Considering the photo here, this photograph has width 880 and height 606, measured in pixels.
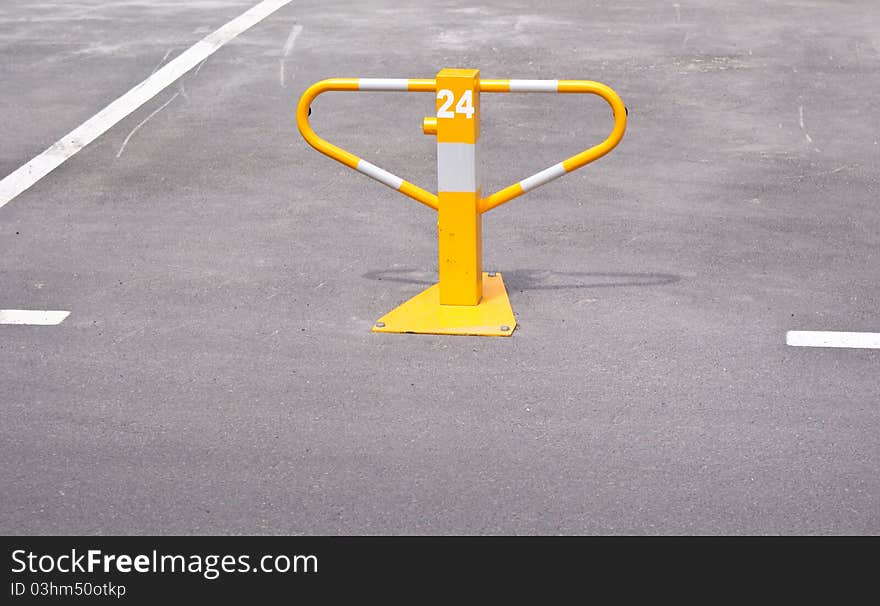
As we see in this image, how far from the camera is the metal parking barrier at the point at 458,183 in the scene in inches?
288

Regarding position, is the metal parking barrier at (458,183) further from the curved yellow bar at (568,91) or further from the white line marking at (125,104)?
the white line marking at (125,104)

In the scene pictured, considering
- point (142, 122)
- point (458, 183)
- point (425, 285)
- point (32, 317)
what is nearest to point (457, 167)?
point (458, 183)

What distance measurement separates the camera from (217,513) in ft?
18.4

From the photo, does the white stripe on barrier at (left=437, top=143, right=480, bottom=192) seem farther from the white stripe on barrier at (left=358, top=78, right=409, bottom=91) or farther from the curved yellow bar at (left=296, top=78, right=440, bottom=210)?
the white stripe on barrier at (left=358, top=78, right=409, bottom=91)

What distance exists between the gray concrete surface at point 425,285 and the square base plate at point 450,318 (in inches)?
4.3

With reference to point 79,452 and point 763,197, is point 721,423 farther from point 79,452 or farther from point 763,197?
point 763,197

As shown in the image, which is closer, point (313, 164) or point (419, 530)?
point (419, 530)

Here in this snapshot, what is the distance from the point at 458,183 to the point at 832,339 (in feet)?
6.94

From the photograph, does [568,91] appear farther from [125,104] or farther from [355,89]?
[125,104]

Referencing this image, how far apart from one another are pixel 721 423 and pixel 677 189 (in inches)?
155

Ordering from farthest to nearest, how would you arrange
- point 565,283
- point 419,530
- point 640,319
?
point 565,283, point 640,319, point 419,530

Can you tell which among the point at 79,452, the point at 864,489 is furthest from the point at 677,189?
the point at 79,452

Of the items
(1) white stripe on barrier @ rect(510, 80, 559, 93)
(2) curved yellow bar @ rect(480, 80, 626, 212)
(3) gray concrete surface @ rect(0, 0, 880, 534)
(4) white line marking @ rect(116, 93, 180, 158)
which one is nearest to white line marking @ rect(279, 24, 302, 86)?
(3) gray concrete surface @ rect(0, 0, 880, 534)

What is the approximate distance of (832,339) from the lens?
7.29 m
